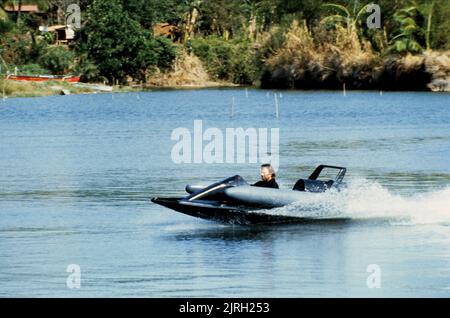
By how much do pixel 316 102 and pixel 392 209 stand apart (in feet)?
189

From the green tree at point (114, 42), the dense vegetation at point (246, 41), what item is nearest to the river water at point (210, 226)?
the dense vegetation at point (246, 41)

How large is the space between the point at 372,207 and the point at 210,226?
4.40 m

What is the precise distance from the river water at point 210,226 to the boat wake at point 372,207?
40mm

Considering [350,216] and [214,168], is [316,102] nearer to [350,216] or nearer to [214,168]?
[214,168]

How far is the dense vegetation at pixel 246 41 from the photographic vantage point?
104938 millimetres

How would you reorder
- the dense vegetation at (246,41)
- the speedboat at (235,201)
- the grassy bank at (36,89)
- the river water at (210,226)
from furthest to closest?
1. the dense vegetation at (246,41)
2. the grassy bank at (36,89)
3. the speedboat at (235,201)
4. the river water at (210,226)

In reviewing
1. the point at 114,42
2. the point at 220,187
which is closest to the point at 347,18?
the point at 114,42

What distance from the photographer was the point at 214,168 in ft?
136

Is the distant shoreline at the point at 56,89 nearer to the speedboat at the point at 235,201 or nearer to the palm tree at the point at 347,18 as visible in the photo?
the palm tree at the point at 347,18

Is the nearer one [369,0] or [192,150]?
[192,150]

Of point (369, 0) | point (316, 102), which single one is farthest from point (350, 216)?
point (369, 0)

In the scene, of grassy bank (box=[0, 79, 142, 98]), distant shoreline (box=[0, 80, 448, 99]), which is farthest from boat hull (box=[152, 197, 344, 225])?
grassy bank (box=[0, 79, 142, 98])

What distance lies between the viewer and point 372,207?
2970cm

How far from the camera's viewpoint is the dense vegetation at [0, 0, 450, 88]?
104938mm
